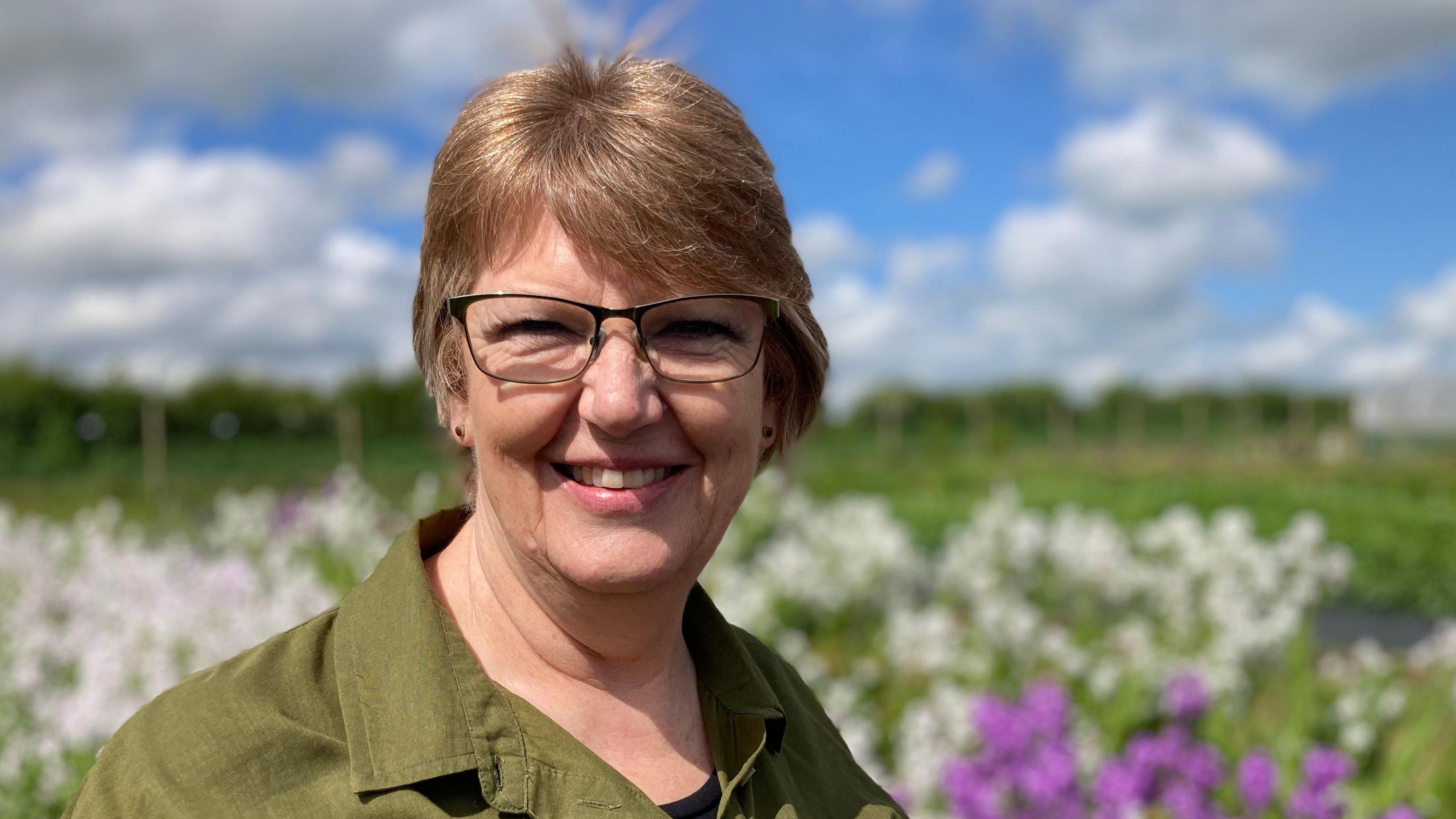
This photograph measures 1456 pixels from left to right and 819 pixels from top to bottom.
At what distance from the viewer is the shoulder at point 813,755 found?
5.02 feet

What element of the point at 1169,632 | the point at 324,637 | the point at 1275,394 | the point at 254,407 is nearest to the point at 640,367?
the point at 324,637

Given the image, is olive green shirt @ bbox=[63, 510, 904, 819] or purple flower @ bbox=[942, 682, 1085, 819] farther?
purple flower @ bbox=[942, 682, 1085, 819]

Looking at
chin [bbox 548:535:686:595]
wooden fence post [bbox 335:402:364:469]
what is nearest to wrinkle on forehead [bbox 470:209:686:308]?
chin [bbox 548:535:686:595]

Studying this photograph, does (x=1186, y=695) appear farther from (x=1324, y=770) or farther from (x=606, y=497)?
(x=606, y=497)

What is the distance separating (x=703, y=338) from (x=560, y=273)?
7.5 inches

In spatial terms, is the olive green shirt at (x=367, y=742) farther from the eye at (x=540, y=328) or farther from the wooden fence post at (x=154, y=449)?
the wooden fence post at (x=154, y=449)

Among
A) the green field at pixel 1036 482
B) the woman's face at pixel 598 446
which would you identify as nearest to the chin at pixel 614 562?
the woman's face at pixel 598 446

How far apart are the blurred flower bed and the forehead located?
2.14m

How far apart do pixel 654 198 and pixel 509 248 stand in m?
0.18

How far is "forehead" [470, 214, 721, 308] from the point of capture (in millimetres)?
1209

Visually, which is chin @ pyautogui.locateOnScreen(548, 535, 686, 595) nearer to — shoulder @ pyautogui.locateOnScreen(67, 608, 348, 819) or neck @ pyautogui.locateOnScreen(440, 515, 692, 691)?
neck @ pyautogui.locateOnScreen(440, 515, 692, 691)

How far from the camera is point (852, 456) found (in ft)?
73.0

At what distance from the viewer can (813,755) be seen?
5.19ft

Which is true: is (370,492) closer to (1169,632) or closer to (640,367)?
(1169,632)
